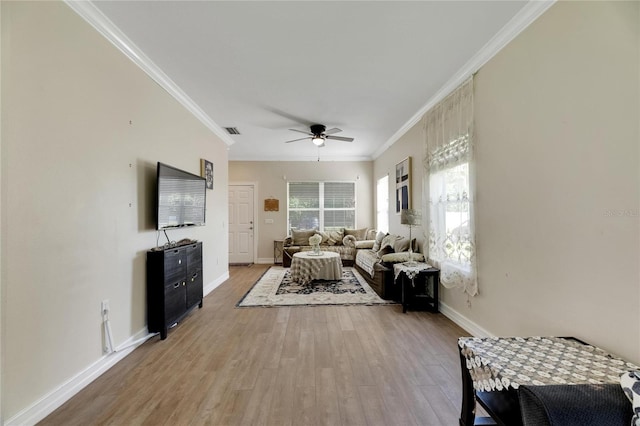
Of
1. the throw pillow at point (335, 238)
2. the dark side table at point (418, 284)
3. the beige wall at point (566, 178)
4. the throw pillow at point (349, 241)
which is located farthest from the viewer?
the throw pillow at point (335, 238)

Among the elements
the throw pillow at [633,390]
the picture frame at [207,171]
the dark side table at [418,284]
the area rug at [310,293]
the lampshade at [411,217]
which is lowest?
the area rug at [310,293]

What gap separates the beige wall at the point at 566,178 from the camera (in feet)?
4.61

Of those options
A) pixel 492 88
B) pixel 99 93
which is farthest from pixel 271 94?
pixel 492 88

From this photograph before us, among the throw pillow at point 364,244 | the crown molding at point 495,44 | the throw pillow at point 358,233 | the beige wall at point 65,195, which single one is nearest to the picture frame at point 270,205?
the throw pillow at point 358,233

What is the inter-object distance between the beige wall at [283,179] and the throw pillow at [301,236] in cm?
53

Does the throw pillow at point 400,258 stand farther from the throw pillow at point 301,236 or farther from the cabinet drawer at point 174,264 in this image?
the throw pillow at point 301,236

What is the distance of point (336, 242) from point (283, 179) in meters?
2.18

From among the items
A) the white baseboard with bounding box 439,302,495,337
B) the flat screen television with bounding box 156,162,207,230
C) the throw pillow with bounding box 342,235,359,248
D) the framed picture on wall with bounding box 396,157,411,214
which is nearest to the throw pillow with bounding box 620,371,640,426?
the white baseboard with bounding box 439,302,495,337

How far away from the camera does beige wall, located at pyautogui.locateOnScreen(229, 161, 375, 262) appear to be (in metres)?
7.06

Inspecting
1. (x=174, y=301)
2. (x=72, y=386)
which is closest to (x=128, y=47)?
(x=174, y=301)

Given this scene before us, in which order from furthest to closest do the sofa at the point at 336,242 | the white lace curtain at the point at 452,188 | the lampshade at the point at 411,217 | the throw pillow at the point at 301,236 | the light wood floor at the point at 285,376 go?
the throw pillow at the point at 301,236 → the sofa at the point at 336,242 → the lampshade at the point at 411,217 → the white lace curtain at the point at 452,188 → the light wood floor at the point at 285,376

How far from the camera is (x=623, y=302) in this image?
1.42 meters

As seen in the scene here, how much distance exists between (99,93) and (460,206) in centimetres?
349

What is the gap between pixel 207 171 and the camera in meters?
4.32
